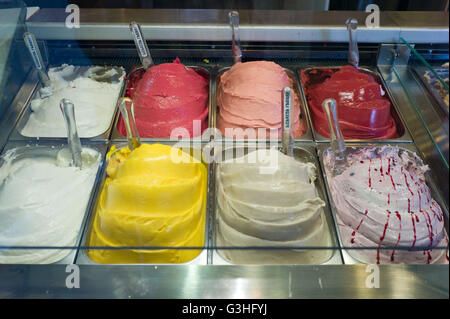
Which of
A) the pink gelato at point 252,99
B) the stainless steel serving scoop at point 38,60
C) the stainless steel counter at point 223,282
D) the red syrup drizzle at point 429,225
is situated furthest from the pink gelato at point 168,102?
the red syrup drizzle at point 429,225

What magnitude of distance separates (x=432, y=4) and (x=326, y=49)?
61 cm

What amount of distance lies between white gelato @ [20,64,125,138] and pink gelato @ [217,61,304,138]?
54 cm

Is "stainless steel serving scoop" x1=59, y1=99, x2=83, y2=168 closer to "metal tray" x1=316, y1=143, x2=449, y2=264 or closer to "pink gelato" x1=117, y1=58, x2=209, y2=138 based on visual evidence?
"pink gelato" x1=117, y1=58, x2=209, y2=138

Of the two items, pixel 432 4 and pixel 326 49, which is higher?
pixel 432 4

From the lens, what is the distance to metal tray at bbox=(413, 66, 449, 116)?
1.17 m

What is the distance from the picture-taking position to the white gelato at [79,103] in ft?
5.88

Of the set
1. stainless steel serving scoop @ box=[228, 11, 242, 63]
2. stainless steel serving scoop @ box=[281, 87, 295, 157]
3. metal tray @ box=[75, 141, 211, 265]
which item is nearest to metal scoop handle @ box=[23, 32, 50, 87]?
metal tray @ box=[75, 141, 211, 265]

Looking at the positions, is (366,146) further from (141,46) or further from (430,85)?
(141,46)

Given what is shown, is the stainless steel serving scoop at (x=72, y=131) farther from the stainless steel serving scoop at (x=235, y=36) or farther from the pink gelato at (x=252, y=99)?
the stainless steel serving scoop at (x=235, y=36)

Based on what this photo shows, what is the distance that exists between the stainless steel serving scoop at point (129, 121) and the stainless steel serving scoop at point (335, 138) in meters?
0.68

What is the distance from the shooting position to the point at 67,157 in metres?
1.64

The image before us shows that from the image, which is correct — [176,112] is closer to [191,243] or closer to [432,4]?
[191,243]
